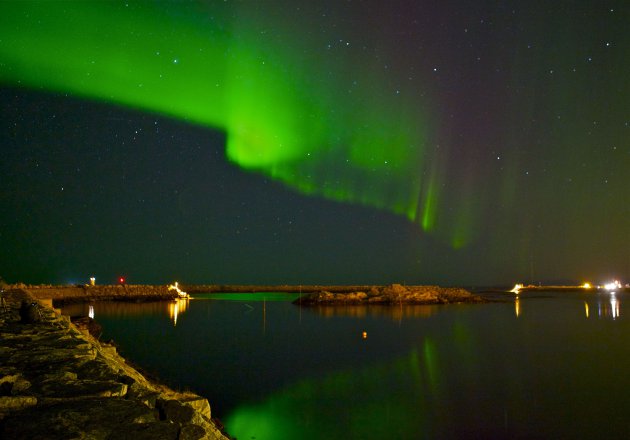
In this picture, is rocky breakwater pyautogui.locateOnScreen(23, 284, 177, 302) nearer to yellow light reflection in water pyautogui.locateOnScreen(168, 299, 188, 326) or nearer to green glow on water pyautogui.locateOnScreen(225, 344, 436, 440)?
Answer: yellow light reflection in water pyautogui.locateOnScreen(168, 299, 188, 326)

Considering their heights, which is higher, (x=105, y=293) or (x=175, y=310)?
(x=105, y=293)

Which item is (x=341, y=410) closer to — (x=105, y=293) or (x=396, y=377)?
(x=396, y=377)

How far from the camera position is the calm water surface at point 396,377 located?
44.8 feet

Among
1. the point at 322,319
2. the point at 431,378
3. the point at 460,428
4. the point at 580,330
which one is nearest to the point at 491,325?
the point at 580,330

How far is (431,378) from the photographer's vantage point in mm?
20062

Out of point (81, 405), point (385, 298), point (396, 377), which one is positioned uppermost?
point (81, 405)

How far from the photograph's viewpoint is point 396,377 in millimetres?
20172

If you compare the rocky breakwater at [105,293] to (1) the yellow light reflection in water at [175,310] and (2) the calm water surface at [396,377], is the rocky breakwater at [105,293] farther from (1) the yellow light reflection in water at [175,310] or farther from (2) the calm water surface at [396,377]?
(2) the calm water surface at [396,377]

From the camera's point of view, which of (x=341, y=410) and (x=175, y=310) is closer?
(x=341, y=410)

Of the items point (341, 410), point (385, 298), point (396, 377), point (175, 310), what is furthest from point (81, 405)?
point (385, 298)

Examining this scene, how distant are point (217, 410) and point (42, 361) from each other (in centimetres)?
855

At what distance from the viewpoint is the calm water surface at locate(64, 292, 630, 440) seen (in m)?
13.6

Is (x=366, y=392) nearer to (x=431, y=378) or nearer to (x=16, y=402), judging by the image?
(x=431, y=378)

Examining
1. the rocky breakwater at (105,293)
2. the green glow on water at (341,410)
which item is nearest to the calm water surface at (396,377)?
the green glow on water at (341,410)
